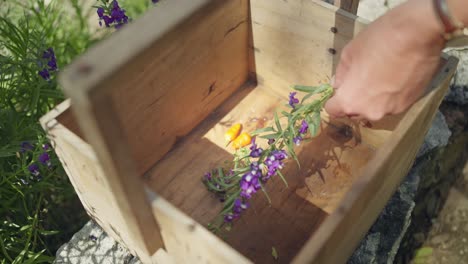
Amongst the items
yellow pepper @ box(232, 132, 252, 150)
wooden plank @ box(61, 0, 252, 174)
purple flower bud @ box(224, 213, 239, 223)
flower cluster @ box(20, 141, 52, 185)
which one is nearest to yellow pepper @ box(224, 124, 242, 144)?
yellow pepper @ box(232, 132, 252, 150)

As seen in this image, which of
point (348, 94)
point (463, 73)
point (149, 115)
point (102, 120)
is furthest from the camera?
point (463, 73)

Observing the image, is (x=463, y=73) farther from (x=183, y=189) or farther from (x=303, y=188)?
(x=183, y=189)

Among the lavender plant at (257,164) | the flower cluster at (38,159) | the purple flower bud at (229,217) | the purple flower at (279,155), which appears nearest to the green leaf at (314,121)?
the lavender plant at (257,164)

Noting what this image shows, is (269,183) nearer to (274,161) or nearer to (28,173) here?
(274,161)

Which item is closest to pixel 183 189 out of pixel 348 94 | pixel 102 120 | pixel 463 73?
pixel 348 94

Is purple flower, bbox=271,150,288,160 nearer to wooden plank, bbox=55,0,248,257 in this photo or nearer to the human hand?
the human hand
